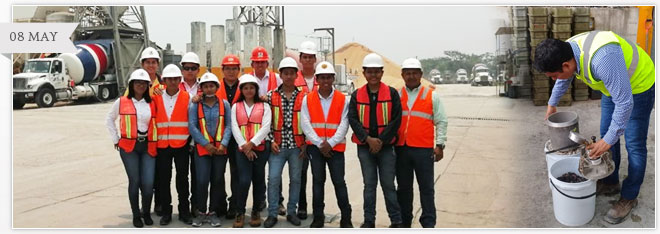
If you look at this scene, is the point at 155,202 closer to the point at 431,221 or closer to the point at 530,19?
the point at 431,221

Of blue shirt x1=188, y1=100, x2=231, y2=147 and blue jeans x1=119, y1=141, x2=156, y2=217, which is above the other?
blue shirt x1=188, y1=100, x2=231, y2=147

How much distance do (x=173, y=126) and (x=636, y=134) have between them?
354 centimetres

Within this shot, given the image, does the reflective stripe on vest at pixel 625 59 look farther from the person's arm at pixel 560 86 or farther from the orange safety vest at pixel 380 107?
the orange safety vest at pixel 380 107

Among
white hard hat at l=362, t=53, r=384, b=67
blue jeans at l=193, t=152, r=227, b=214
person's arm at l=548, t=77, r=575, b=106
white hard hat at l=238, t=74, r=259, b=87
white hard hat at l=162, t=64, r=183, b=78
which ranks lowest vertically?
blue jeans at l=193, t=152, r=227, b=214

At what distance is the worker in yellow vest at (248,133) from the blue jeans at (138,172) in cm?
71

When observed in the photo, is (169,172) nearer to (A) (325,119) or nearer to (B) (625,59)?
(A) (325,119)

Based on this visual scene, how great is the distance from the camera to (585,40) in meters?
3.81

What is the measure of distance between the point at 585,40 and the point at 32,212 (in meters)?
4.68

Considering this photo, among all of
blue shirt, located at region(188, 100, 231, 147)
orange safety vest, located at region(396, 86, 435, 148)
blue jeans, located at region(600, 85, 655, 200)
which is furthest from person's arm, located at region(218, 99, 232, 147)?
blue jeans, located at region(600, 85, 655, 200)

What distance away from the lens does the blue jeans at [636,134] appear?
4047mm

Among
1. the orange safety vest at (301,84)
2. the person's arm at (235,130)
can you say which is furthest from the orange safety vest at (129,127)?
the orange safety vest at (301,84)

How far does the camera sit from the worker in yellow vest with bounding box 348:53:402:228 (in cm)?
399

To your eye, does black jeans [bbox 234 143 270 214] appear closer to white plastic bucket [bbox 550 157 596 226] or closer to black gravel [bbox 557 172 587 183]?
white plastic bucket [bbox 550 157 596 226]

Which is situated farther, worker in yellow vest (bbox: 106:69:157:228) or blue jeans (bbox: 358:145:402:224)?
worker in yellow vest (bbox: 106:69:157:228)
